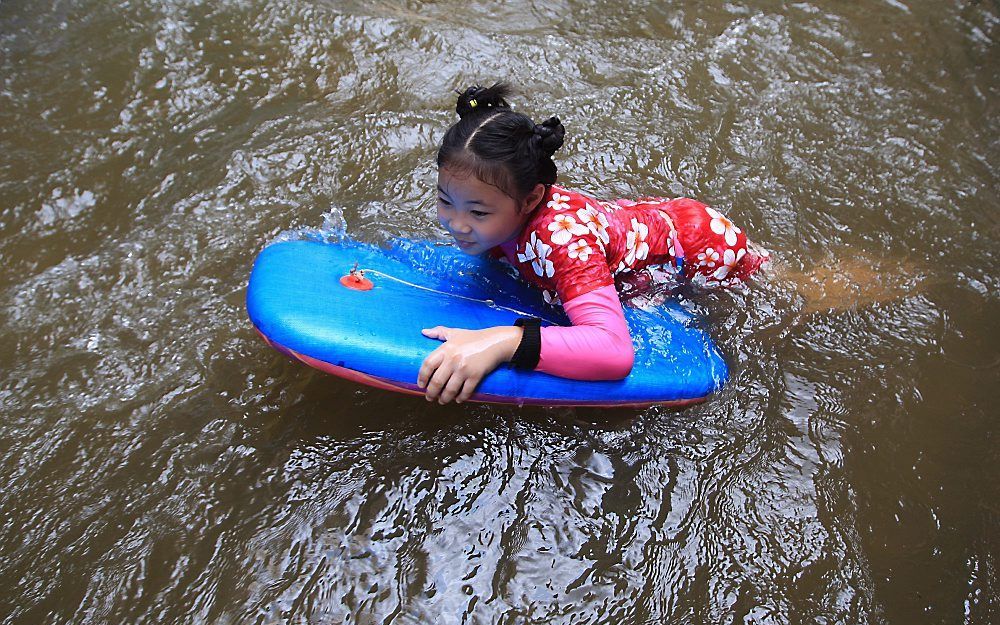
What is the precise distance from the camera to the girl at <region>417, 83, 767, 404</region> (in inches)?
84.7

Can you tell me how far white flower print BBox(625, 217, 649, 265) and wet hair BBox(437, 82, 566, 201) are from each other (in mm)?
534

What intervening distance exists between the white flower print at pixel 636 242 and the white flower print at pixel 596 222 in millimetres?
135

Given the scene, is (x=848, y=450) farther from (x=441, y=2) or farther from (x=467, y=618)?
(x=441, y=2)

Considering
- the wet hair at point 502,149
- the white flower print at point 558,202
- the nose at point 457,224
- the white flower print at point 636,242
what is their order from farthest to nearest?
the white flower print at point 636,242 < the white flower print at point 558,202 < the nose at point 457,224 < the wet hair at point 502,149

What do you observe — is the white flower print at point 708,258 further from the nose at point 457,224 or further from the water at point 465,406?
the nose at point 457,224

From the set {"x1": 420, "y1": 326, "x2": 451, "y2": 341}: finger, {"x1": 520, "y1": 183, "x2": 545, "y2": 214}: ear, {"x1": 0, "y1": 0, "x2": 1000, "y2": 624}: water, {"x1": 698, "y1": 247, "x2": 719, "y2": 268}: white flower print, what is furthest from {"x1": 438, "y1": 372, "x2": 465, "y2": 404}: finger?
{"x1": 698, "y1": 247, "x2": 719, "y2": 268}: white flower print

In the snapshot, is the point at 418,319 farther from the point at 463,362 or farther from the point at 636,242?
the point at 636,242

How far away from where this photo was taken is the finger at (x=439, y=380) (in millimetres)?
2080

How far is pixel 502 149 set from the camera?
219 centimetres

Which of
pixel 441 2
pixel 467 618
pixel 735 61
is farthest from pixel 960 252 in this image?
pixel 441 2

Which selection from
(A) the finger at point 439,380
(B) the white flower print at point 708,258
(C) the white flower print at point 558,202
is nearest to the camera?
(A) the finger at point 439,380

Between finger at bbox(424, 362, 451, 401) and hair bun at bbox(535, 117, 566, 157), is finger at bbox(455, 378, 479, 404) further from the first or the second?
hair bun at bbox(535, 117, 566, 157)

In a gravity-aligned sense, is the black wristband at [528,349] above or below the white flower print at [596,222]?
below

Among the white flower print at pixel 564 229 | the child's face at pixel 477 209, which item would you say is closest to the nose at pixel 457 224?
the child's face at pixel 477 209
